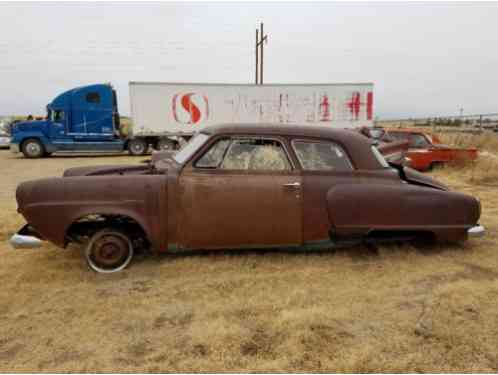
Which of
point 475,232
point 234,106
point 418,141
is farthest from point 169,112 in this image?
point 475,232

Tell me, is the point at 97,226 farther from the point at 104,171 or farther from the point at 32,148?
the point at 32,148

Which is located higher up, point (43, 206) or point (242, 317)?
point (43, 206)

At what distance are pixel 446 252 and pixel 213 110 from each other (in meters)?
13.0

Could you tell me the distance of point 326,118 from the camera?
16.1 metres

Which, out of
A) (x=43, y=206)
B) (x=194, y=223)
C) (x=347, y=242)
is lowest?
(x=347, y=242)

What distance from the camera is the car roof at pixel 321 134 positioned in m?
3.56

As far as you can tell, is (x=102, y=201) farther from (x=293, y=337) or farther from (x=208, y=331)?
(x=293, y=337)

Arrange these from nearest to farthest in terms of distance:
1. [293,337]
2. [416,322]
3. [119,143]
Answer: [293,337], [416,322], [119,143]

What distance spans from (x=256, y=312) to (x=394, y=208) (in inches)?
75.1

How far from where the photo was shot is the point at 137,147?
51.1 ft

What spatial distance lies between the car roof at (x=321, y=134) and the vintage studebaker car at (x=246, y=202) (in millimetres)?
12

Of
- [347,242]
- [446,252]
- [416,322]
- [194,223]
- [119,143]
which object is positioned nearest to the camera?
[416,322]

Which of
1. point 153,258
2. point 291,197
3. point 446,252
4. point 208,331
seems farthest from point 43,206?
point 446,252

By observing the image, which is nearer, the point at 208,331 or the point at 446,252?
the point at 208,331
